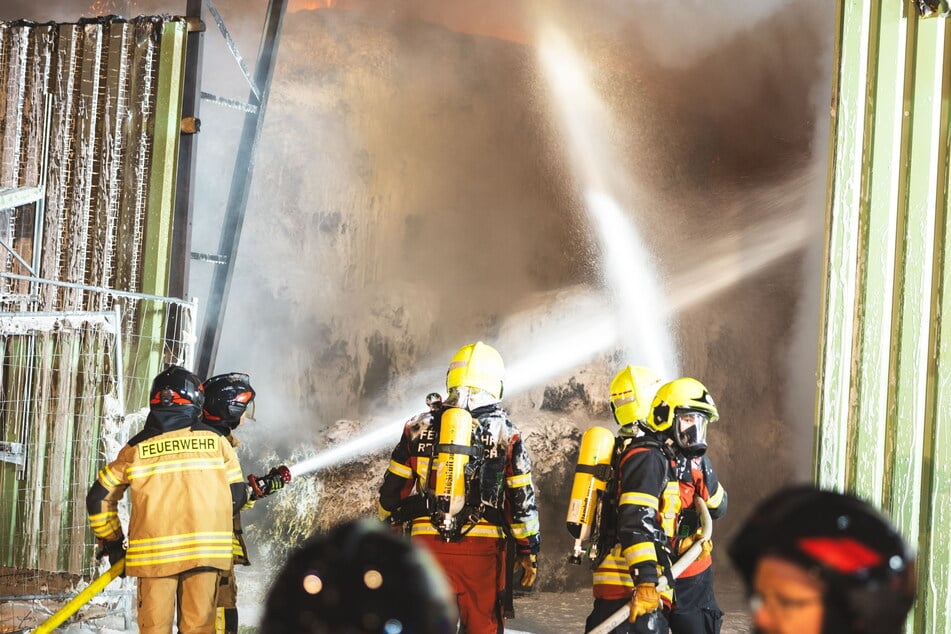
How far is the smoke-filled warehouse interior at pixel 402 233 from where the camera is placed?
25.7 ft

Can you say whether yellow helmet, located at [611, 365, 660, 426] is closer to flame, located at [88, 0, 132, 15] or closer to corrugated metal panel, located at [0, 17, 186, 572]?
corrugated metal panel, located at [0, 17, 186, 572]

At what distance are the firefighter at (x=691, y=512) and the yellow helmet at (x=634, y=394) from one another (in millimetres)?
208

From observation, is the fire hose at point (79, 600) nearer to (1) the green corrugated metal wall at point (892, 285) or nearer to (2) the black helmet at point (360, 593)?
(1) the green corrugated metal wall at point (892, 285)

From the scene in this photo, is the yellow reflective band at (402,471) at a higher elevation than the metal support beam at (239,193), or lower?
lower

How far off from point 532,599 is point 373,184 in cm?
663

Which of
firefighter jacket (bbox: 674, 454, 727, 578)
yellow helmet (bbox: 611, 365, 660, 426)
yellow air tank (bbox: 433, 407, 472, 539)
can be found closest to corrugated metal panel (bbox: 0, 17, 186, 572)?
yellow air tank (bbox: 433, 407, 472, 539)

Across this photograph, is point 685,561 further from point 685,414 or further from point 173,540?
point 173,540

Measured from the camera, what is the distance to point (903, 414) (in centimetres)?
439

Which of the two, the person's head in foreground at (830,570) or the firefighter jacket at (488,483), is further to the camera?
the firefighter jacket at (488,483)

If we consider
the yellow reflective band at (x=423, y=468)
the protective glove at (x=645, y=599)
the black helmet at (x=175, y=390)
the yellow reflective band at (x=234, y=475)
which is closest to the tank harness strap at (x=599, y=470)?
the protective glove at (x=645, y=599)

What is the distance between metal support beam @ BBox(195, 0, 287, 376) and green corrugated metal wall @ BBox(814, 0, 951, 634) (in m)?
5.42

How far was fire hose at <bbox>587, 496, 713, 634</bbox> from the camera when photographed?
4477 mm

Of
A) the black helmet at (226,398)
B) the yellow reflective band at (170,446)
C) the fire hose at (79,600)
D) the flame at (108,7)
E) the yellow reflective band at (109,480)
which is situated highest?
the flame at (108,7)

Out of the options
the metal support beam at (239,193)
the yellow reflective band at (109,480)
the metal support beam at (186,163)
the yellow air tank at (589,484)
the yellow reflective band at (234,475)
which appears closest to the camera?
the yellow reflective band at (109,480)
